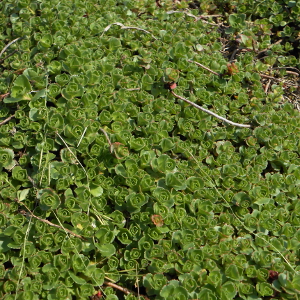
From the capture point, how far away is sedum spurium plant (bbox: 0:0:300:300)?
91.7 inches

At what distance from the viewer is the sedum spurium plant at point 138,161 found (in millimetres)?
2328

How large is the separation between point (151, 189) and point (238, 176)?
0.71 metres

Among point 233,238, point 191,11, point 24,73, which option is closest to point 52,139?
point 24,73

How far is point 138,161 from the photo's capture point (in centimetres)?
265

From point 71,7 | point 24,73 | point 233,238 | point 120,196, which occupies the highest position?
point 71,7

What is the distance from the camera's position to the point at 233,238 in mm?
2578

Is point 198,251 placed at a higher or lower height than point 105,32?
lower

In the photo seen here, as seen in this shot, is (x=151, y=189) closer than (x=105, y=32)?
Yes

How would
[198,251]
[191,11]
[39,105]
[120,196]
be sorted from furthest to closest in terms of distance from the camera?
[191,11]
[39,105]
[120,196]
[198,251]

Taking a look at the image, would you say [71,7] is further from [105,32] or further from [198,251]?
[198,251]

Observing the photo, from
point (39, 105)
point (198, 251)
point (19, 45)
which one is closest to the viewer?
point (198, 251)

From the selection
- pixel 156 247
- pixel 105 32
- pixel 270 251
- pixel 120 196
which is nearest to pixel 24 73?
pixel 105 32

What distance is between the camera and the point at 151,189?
8.30 feet

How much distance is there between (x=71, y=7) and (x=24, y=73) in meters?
1.00
